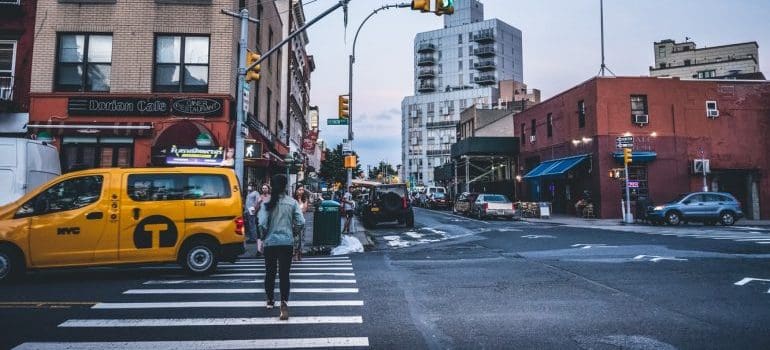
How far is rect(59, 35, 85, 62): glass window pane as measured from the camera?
16.5m

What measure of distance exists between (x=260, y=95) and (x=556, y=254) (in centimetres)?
1602

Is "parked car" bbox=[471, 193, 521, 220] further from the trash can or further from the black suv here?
the trash can

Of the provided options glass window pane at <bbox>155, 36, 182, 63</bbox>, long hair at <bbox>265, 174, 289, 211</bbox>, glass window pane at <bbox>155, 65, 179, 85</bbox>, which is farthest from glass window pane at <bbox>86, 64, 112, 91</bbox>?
long hair at <bbox>265, 174, 289, 211</bbox>

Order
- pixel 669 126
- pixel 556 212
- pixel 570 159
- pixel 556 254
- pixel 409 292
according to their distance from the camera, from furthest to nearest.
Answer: pixel 556 212 < pixel 570 159 < pixel 669 126 < pixel 556 254 < pixel 409 292

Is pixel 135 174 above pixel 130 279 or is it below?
above

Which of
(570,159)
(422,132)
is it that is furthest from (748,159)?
(422,132)

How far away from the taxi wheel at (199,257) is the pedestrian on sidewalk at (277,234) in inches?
129

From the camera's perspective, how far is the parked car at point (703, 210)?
70.3ft

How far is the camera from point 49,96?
1617 centimetres

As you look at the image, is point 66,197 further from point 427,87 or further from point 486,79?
point 427,87

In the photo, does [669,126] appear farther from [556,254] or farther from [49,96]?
[49,96]

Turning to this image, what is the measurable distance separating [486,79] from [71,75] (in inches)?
2890

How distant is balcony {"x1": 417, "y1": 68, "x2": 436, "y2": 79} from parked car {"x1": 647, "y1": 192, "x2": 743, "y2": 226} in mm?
69126

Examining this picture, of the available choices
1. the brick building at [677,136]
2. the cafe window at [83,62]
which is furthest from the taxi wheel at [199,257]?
the brick building at [677,136]
